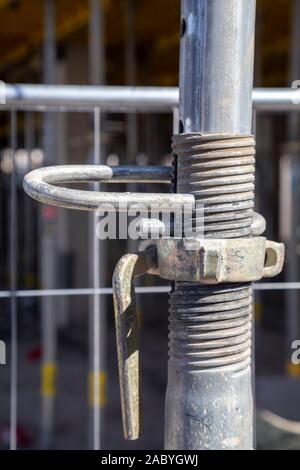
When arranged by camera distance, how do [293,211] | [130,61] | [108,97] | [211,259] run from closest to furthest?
1. [211,259]
2. [108,97]
3. [293,211]
4. [130,61]

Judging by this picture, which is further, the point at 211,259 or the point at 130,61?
the point at 130,61

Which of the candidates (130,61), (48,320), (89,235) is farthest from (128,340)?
(130,61)

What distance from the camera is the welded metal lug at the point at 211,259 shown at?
43.2 inches

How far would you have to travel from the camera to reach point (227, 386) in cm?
115

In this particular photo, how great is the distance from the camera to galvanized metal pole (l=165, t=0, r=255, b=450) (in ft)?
3.62

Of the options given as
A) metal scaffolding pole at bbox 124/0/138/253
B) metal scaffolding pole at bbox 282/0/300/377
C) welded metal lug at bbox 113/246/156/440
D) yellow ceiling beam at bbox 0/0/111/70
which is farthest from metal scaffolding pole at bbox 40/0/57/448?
welded metal lug at bbox 113/246/156/440

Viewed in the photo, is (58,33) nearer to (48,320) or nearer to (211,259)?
(48,320)

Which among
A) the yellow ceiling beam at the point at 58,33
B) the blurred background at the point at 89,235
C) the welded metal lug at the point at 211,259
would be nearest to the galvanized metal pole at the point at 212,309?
the welded metal lug at the point at 211,259

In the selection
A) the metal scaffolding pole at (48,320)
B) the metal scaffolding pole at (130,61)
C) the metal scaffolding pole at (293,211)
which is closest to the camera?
the metal scaffolding pole at (48,320)

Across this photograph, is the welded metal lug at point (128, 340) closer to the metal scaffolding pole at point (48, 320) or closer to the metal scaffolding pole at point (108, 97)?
the metal scaffolding pole at point (108, 97)

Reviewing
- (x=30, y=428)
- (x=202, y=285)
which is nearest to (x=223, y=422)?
Result: (x=202, y=285)

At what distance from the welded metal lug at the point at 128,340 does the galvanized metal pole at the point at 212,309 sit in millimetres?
62

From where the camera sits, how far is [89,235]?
8.99 metres

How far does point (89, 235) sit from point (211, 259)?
7933 mm
